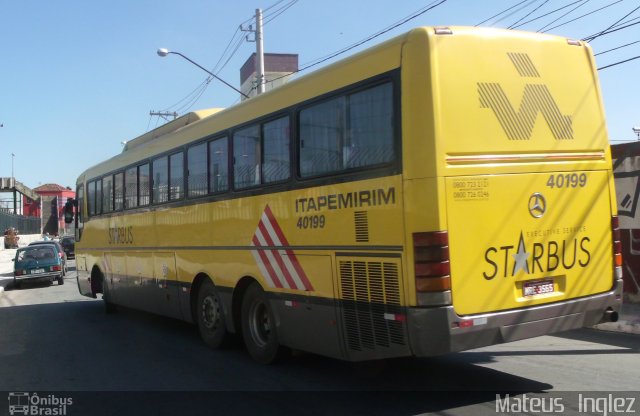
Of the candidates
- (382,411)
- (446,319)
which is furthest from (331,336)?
(446,319)

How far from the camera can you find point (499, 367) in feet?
21.7

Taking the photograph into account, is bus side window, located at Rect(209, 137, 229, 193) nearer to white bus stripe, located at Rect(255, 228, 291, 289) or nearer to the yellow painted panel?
white bus stripe, located at Rect(255, 228, 291, 289)

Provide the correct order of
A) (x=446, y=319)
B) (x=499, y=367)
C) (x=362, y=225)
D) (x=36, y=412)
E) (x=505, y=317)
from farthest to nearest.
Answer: (x=499, y=367), (x=36, y=412), (x=362, y=225), (x=505, y=317), (x=446, y=319)

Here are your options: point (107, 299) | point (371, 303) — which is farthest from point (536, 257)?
point (107, 299)

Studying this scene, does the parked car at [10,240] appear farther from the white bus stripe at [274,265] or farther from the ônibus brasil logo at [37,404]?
the white bus stripe at [274,265]

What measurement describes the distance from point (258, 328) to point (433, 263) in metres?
3.29

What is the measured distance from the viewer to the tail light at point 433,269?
15.3ft

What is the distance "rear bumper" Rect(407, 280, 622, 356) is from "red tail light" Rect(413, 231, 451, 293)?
0.63 ft

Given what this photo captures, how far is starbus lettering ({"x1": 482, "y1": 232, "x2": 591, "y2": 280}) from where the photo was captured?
4984 millimetres

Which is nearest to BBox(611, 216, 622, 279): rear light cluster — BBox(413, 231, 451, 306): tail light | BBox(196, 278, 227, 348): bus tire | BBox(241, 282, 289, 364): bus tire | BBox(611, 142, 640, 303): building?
BBox(413, 231, 451, 306): tail light

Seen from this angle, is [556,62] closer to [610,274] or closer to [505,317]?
[610,274]

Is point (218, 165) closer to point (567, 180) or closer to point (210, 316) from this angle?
point (210, 316)

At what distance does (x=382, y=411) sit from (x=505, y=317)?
1397 millimetres

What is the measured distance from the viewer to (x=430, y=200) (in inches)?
186
